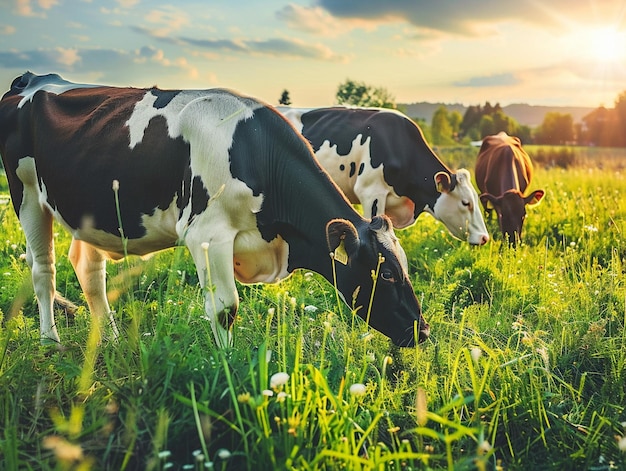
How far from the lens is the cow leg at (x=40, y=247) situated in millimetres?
5062

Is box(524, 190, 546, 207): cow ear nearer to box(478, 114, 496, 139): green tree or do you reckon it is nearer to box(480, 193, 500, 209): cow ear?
box(480, 193, 500, 209): cow ear

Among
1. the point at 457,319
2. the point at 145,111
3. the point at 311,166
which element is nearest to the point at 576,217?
the point at 457,319

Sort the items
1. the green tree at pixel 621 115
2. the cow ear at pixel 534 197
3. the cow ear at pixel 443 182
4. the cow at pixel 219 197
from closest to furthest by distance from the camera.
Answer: the cow at pixel 219 197 → the cow ear at pixel 443 182 → the cow ear at pixel 534 197 → the green tree at pixel 621 115

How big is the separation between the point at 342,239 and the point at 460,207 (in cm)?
450

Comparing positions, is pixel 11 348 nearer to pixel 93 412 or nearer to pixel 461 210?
pixel 93 412

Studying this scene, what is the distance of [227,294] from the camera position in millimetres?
4004

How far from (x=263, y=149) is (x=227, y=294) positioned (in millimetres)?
861

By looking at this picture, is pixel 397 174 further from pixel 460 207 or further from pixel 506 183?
pixel 506 183

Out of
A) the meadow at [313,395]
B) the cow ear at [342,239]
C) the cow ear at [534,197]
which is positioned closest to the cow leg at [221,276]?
the meadow at [313,395]

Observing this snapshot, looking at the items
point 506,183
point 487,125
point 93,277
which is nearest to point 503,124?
point 487,125

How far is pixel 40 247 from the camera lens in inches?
202

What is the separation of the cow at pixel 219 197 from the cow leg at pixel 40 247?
40 centimetres

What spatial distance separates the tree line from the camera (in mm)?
40312

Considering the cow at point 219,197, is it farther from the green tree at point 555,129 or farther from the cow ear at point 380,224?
the green tree at point 555,129
